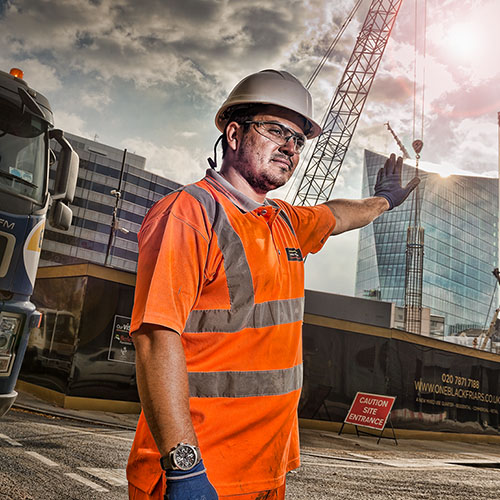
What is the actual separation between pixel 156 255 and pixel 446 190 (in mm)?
126195

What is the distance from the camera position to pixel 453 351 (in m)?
17.7

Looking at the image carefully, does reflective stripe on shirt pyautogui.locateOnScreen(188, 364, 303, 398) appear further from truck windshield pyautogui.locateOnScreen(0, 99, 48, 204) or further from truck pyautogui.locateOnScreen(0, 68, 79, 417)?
truck windshield pyautogui.locateOnScreen(0, 99, 48, 204)

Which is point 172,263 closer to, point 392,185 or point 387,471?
point 392,185

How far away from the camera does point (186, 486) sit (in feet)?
4.71

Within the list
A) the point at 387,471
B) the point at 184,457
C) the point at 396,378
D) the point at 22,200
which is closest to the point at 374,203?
the point at 184,457

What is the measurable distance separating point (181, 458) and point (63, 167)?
5.74 m

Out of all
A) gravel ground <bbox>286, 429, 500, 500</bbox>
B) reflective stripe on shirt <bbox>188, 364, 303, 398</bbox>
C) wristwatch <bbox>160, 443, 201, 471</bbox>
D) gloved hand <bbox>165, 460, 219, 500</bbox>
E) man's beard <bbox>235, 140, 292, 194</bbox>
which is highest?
man's beard <bbox>235, 140, 292, 194</bbox>

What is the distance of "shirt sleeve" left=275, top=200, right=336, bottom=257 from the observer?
8.30ft

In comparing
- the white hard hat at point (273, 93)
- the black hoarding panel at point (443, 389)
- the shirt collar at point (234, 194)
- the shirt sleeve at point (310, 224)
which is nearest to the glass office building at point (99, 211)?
the black hoarding panel at point (443, 389)

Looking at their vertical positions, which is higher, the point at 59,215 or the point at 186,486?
the point at 59,215

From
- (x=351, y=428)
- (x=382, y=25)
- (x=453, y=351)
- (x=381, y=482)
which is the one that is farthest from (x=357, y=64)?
(x=381, y=482)

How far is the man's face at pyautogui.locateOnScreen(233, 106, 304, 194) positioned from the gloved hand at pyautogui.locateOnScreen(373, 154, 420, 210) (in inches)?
58.0

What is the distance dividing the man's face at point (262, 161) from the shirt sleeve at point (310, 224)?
307 millimetres

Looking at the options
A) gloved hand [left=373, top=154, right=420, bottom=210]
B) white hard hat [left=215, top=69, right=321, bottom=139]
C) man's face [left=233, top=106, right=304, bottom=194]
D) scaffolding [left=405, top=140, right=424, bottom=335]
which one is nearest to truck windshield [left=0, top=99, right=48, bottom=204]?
gloved hand [left=373, top=154, right=420, bottom=210]
